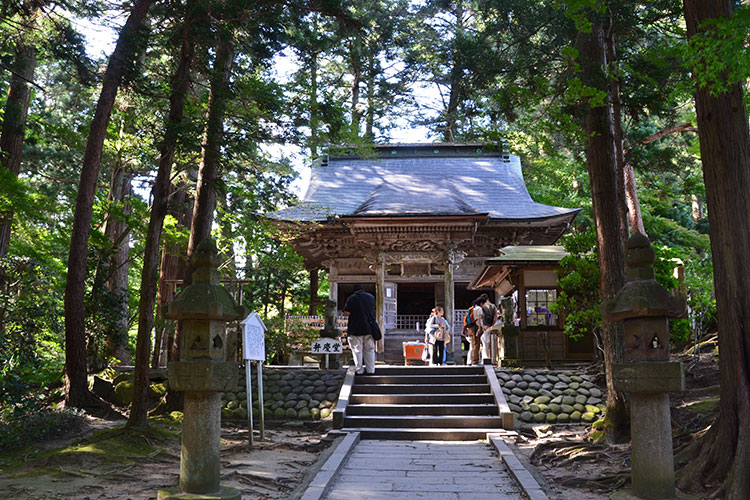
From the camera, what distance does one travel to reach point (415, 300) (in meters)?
27.4

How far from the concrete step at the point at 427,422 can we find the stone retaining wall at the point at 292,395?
1.22 meters

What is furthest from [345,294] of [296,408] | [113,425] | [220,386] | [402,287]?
[220,386]

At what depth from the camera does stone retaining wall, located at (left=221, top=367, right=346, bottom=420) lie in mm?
11578

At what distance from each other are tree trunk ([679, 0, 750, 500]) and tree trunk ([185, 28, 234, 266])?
7.13m

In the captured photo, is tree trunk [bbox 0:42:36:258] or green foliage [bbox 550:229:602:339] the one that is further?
green foliage [bbox 550:229:602:339]

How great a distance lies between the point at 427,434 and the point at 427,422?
0.49 m

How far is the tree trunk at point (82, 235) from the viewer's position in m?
9.55

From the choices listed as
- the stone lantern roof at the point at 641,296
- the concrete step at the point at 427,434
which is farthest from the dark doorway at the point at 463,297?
the stone lantern roof at the point at 641,296

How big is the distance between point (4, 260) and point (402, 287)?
1903 cm

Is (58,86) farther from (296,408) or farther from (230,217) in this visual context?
(296,408)

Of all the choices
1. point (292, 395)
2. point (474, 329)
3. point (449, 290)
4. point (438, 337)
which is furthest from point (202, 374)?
point (449, 290)

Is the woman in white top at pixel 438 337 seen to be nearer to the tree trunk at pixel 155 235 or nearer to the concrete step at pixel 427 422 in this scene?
the concrete step at pixel 427 422

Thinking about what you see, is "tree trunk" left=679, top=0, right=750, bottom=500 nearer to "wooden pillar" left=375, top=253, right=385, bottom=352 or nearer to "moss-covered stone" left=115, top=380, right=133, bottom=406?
"moss-covered stone" left=115, top=380, right=133, bottom=406

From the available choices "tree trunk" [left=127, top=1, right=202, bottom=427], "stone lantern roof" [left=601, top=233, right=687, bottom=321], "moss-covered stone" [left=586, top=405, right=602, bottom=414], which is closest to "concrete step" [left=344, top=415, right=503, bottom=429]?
"moss-covered stone" [left=586, top=405, right=602, bottom=414]
